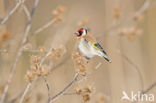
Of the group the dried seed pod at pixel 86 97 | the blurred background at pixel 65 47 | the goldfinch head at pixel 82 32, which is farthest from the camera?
the goldfinch head at pixel 82 32

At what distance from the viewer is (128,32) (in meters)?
2.67

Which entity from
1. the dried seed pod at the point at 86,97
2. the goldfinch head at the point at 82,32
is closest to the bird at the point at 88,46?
the goldfinch head at the point at 82,32

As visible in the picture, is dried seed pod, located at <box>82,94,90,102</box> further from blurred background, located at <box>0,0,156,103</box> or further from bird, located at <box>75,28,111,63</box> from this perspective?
bird, located at <box>75,28,111,63</box>

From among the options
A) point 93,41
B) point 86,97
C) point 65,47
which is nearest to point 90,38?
point 93,41

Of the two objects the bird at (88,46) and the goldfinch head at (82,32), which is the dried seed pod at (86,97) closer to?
the bird at (88,46)

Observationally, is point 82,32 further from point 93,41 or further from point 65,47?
point 65,47

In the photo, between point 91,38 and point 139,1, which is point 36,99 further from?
point 139,1

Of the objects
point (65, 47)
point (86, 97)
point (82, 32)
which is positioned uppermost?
point (82, 32)

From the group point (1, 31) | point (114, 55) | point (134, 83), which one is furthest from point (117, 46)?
point (1, 31)

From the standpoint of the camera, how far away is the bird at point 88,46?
251 cm

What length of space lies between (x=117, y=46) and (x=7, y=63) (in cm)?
101

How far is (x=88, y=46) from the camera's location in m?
2.58

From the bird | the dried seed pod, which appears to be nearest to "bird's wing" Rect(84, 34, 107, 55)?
the bird

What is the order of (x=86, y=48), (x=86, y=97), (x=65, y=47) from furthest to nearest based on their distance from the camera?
(x=86, y=48) < (x=65, y=47) < (x=86, y=97)
